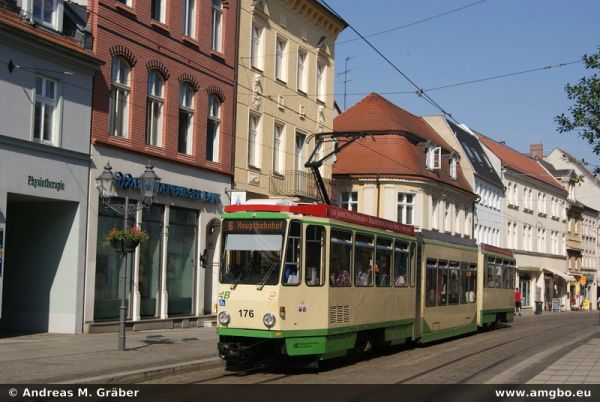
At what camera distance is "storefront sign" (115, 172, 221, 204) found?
22.3 meters

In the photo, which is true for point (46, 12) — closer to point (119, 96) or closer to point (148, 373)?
point (119, 96)

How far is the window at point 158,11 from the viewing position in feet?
80.1

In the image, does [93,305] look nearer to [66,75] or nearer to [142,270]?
[142,270]

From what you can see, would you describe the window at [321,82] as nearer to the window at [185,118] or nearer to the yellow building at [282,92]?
the yellow building at [282,92]

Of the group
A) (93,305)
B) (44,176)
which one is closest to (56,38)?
(44,176)

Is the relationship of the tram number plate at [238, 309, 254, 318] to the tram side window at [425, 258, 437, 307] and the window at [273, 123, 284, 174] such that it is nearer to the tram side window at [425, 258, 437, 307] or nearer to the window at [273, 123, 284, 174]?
the tram side window at [425, 258, 437, 307]

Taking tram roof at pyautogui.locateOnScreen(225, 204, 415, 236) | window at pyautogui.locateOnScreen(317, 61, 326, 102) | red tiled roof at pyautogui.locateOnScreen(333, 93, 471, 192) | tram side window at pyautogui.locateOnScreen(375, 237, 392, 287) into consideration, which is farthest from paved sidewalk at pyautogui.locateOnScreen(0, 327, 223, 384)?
red tiled roof at pyautogui.locateOnScreen(333, 93, 471, 192)

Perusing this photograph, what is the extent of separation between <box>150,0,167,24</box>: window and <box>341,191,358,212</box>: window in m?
21.5

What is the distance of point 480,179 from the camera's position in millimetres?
56062

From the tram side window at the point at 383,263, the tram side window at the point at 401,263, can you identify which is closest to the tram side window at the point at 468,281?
the tram side window at the point at 401,263

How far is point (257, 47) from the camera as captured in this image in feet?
98.2

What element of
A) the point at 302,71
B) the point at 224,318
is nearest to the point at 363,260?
the point at 224,318

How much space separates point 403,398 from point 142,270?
13.1 meters

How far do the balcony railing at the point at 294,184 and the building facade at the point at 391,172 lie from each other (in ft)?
34.0
